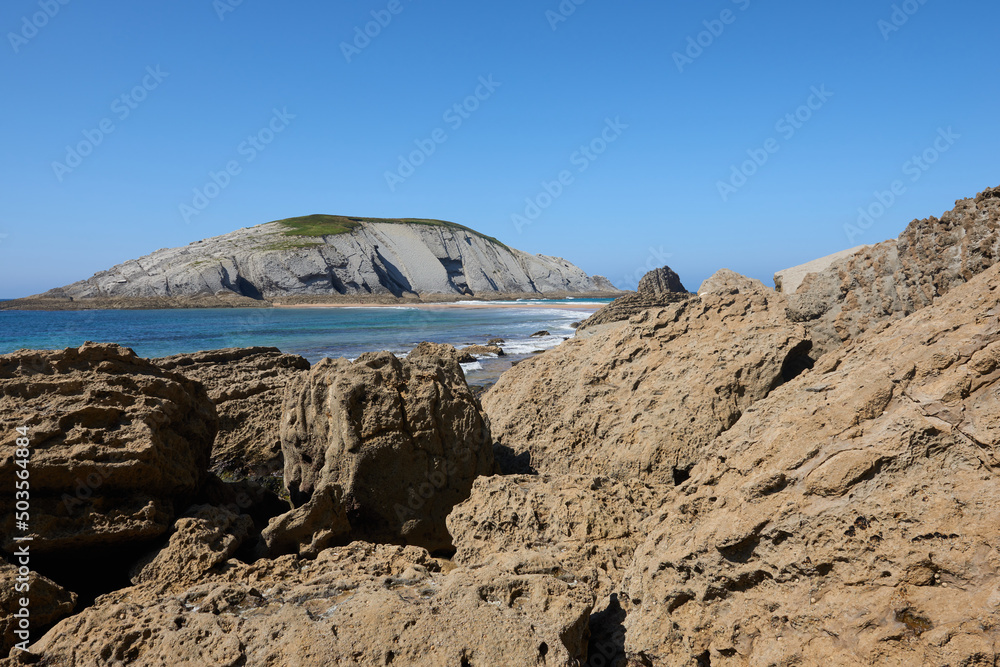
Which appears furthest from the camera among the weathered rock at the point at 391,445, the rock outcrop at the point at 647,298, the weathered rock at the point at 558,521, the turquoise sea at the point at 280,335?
the turquoise sea at the point at 280,335

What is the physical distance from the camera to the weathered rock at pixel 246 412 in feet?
22.4

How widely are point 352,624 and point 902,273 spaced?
16.4 ft

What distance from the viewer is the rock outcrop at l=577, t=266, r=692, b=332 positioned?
29608mm

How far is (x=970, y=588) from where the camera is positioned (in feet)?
7.39

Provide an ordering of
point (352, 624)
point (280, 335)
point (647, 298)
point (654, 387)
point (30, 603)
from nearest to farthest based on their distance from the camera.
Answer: point (352, 624) < point (30, 603) < point (654, 387) < point (647, 298) < point (280, 335)

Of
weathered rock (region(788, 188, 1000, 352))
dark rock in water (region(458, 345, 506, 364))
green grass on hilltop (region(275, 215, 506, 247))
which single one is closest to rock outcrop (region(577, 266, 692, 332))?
dark rock in water (region(458, 345, 506, 364))

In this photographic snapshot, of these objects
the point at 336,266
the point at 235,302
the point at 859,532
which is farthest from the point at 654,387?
the point at 336,266

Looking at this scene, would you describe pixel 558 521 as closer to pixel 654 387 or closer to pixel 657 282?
pixel 654 387

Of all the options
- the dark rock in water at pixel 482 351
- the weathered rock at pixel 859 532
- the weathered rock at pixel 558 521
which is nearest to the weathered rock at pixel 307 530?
the weathered rock at pixel 558 521

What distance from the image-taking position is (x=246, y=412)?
721 cm

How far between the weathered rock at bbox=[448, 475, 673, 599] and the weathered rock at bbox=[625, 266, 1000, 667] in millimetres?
483

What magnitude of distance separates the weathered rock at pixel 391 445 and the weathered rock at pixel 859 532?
2109 millimetres

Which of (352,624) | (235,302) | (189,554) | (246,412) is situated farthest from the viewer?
(235,302)

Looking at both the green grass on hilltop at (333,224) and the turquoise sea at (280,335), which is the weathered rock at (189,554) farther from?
the green grass on hilltop at (333,224)
